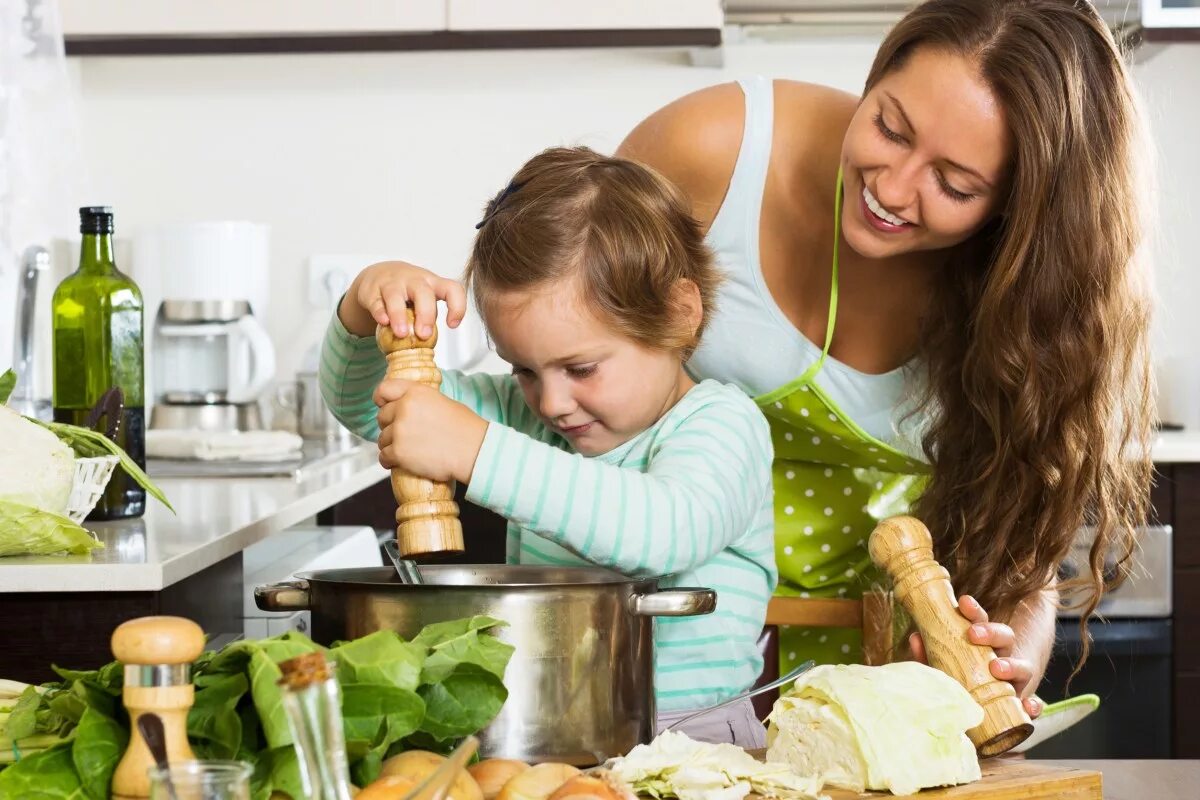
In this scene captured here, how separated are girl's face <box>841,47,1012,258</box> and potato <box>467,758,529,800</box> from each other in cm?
73

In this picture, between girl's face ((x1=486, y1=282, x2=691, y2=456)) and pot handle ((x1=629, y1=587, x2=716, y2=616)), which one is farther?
girl's face ((x1=486, y1=282, x2=691, y2=456))

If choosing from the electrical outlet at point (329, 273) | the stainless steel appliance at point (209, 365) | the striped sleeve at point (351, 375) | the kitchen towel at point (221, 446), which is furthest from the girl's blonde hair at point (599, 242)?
the electrical outlet at point (329, 273)

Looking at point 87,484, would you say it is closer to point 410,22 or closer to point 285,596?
point 285,596

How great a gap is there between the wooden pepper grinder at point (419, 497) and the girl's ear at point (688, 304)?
0.31 metres

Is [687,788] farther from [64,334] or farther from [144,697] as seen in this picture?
[64,334]

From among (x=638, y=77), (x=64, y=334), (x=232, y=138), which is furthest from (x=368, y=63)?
(x=64, y=334)

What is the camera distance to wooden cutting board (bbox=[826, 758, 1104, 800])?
705 mm

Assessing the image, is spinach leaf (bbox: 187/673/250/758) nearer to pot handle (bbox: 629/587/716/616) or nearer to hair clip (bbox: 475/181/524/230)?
pot handle (bbox: 629/587/716/616)

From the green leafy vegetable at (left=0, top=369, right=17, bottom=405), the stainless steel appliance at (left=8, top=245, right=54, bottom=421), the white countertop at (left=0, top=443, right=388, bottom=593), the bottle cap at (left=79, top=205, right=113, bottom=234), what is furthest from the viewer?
the stainless steel appliance at (left=8, top=245, right=54, bottom=421)

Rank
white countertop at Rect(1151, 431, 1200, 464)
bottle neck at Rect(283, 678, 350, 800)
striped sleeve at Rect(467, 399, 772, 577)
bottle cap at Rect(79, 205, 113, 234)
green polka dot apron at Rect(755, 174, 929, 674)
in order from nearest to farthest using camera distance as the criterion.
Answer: bottle neck at Rect(283, 678, 350, 800) → striped sleeve at Rect(467, 399, 772, 577) → bottle cap at Rect(79, 205, 113, 234) → green polka dot apron at Rect(755, 174, 929, 674) → white countertop at Rect(1151, 431, 1200, 464)

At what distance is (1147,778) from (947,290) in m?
0.71

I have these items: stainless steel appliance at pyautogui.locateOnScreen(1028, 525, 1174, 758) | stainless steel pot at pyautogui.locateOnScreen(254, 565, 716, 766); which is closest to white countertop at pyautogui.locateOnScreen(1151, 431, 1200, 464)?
stainless steel appliance at pyautogui.locateOnScreen(1028, 525, 1174, 758)

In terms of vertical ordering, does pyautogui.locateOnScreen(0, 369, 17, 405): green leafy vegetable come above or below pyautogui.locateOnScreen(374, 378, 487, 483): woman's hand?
above

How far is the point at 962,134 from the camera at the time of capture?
1.22 metres
